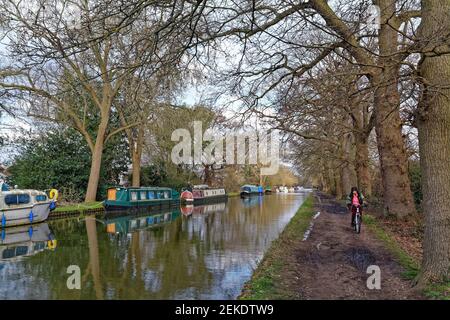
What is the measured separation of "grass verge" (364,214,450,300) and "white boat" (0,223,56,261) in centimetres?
Answer: 870

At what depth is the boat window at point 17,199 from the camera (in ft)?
53.3

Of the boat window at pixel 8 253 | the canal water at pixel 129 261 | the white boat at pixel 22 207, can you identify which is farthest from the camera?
the white boat at pixel 22 207

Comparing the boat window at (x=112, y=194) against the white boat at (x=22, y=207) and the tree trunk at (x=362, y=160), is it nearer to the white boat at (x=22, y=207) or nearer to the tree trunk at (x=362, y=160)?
the white boat at (x=22, y=207)

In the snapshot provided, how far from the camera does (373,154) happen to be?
36.8 m

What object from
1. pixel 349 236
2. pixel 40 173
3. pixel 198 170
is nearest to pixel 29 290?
pixel 349 236

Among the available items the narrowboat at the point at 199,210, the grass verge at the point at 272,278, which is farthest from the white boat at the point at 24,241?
the narrowboat at the point at 199,210

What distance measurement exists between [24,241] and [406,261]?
430 inches

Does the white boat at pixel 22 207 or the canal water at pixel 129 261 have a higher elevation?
the white boat at pixel 22 207

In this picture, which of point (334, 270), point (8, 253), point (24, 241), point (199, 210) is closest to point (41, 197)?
point (24, 241)

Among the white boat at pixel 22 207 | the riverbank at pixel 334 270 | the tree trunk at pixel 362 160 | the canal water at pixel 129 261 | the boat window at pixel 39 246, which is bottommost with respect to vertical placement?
the canal water at pixel 129 261

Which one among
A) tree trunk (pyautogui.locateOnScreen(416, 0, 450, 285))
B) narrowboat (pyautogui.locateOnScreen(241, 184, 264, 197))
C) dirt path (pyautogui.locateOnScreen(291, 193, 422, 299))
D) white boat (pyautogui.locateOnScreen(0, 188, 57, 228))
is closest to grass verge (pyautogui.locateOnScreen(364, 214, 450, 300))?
dirt path (pyautogui.locateOnScreen(291, 193, 422, 299))

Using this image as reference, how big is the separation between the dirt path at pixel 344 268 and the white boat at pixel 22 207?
1119 centimetres

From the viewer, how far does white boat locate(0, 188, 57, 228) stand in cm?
1601

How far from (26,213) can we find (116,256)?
26.9 feet
